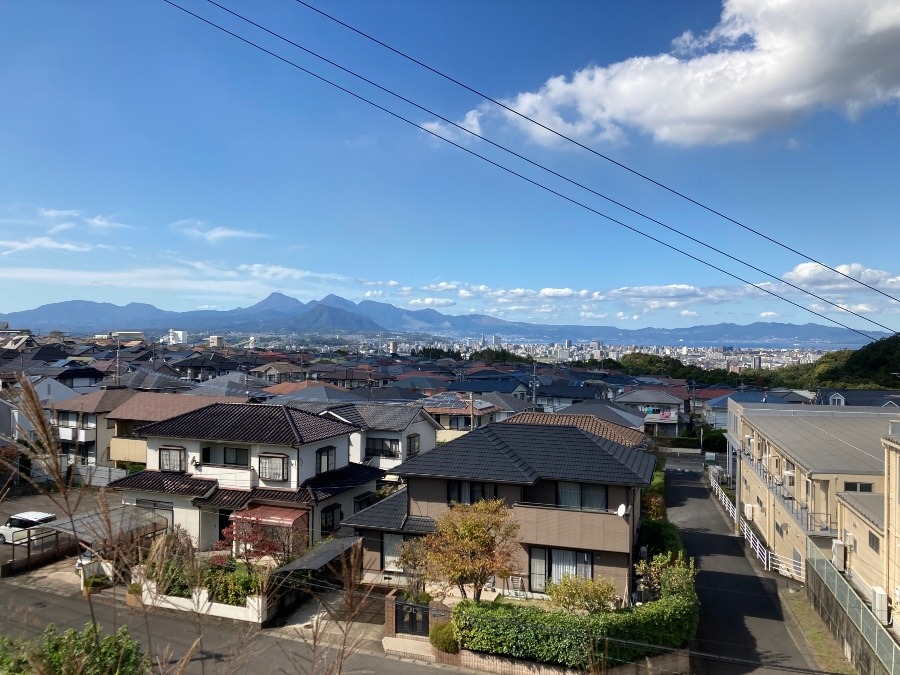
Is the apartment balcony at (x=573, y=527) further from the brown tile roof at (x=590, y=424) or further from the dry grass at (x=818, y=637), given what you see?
the brown tile roof at (x=590, y=424)

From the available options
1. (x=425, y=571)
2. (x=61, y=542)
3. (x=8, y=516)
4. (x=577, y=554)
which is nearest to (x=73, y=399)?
(x=8, y=516)

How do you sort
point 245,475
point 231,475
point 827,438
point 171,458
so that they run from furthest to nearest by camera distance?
point 827,438 < point 171,458 < point 231,475 < point 245,475

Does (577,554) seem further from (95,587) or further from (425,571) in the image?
(95,587)

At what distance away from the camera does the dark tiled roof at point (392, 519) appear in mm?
14516

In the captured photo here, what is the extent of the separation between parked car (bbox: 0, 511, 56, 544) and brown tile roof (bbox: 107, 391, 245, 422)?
5546 mm

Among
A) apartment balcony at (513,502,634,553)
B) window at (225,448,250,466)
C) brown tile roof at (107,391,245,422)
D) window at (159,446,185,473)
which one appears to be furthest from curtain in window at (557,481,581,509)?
brown tile roof at (107,391,245,422)

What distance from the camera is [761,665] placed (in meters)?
11.4

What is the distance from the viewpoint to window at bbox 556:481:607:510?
1378 cm

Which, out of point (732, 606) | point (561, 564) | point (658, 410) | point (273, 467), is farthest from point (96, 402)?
point (658, 410)

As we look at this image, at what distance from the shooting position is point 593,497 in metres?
13.9

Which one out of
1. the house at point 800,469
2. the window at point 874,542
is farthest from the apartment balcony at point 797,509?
the window at point 874,542

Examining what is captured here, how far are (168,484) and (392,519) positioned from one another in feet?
25.0

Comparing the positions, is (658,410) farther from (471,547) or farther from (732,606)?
(471,547)

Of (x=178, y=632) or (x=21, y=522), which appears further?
(x=21, y=522)
